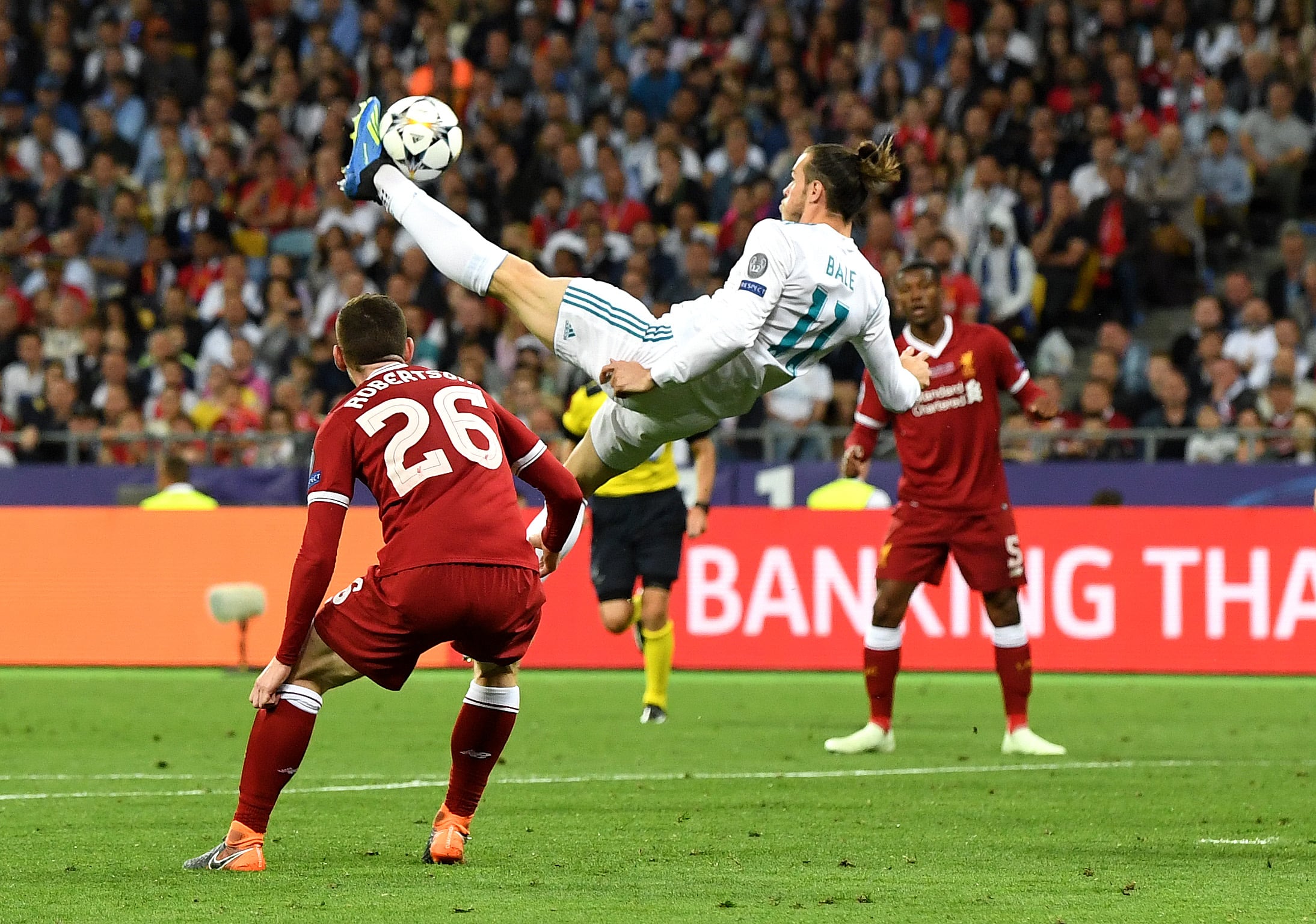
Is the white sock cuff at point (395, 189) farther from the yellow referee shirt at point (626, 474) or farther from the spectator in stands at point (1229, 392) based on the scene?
the spectator in stands at point (1229, 392)

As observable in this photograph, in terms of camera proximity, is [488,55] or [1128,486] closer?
[1128,486]

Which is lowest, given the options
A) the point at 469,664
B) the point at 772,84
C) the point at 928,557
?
the point at 469,664

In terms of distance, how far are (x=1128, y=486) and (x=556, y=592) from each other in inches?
182

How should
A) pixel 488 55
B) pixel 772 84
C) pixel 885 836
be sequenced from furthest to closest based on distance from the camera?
pixel 488 55
pixel 772 84
pixel 885 836

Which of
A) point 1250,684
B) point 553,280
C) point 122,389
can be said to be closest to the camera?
point 553,280

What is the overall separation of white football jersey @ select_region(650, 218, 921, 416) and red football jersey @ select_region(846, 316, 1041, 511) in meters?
2.80

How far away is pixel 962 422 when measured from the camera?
1057 cm

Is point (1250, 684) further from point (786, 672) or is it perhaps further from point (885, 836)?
point (885, 836)

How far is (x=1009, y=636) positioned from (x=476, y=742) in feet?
15.3

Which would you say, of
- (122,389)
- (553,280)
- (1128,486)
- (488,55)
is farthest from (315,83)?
(553,280)

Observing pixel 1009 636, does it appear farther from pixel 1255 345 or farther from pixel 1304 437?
pixel 1255 345

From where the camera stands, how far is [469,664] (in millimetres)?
15672

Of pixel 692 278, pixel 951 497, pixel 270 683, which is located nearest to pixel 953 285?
pixel 692 278

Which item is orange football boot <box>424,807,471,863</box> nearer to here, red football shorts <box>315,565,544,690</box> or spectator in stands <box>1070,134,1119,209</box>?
red football shorts <box>315,565,544,690</box>
